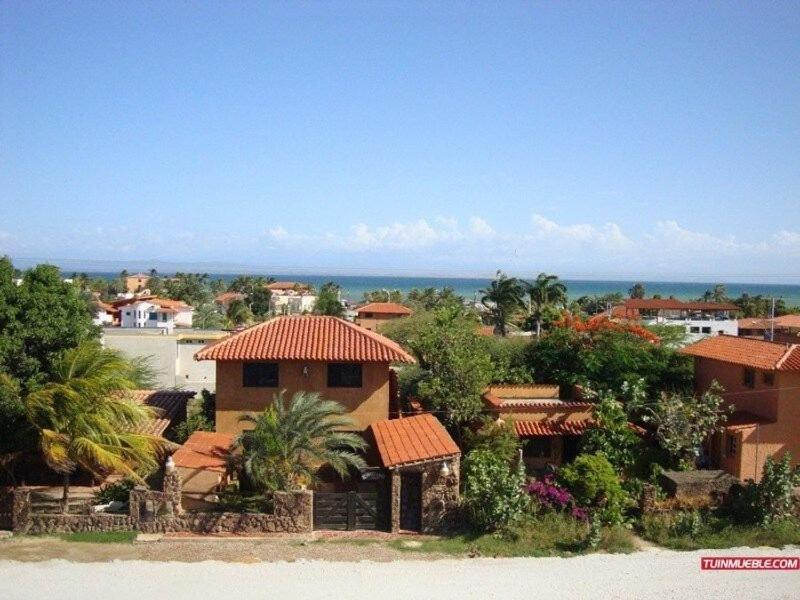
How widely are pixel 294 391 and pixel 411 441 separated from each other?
5512mm

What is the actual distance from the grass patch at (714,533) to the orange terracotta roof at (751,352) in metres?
6.00

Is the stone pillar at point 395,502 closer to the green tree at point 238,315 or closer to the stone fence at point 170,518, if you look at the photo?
the stone fence at point 170,518

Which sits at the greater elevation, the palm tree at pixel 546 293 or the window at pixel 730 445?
the palm tree at pixel 546 293

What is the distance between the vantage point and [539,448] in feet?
85.5

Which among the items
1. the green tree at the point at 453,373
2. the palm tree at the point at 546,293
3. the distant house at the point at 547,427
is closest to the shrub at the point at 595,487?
the distant house at the point at 547,427

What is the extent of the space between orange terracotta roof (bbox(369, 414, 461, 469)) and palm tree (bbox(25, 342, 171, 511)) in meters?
6.40

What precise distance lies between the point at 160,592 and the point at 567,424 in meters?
14.9

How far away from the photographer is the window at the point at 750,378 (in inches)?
1008

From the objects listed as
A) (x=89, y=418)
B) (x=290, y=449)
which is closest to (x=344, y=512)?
(x=290, y=449)

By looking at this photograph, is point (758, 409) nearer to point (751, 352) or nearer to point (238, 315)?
point (751, 352)

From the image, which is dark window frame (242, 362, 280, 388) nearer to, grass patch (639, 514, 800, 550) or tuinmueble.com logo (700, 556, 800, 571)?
grass patch (639, 514, 800, 550)

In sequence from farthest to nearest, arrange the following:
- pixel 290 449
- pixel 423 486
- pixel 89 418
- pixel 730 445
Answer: pixel 730 445 < pixel 290 449 < pixel 423 486 < pixel 89 418

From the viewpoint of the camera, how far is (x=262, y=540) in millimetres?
18750

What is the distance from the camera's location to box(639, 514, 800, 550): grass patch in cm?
1877
